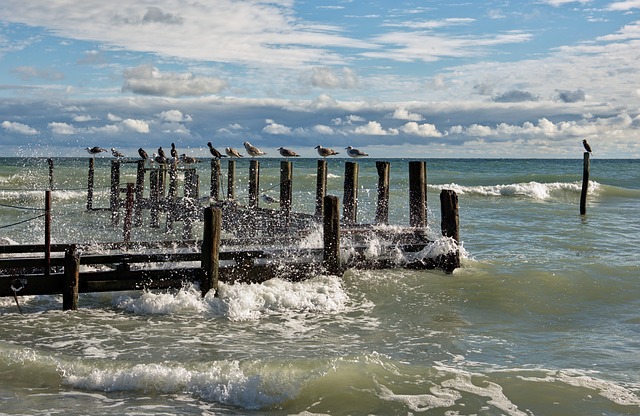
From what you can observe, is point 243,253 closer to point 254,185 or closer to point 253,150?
point 254,185

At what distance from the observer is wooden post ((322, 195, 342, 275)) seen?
516 inches

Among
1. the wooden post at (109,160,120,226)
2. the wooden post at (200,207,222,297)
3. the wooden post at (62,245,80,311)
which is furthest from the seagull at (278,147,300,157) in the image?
the wooden post at (62,245,80,311)

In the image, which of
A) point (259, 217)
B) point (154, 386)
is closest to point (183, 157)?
point (259, 217)

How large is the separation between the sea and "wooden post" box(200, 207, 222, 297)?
25 centimetres

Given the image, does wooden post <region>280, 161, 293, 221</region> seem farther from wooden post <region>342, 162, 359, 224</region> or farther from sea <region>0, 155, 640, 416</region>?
sea <region>0, 155, 640, 416</region>

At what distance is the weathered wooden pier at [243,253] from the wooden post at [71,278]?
0.05 feet

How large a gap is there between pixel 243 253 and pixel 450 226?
14.7ft

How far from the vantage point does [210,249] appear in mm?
11750

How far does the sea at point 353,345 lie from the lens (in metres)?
8.12

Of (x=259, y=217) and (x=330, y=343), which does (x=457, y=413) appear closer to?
(x=330, y=343)

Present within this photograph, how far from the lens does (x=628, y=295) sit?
45.0ft

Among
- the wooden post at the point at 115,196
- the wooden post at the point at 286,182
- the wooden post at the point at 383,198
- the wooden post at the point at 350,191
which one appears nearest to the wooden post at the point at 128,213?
the wooden post at the point at 286,182

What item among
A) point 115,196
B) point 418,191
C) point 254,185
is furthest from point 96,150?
point 418,191

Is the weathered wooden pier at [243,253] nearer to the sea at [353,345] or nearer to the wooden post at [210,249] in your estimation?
the wooden post at [210,249]
